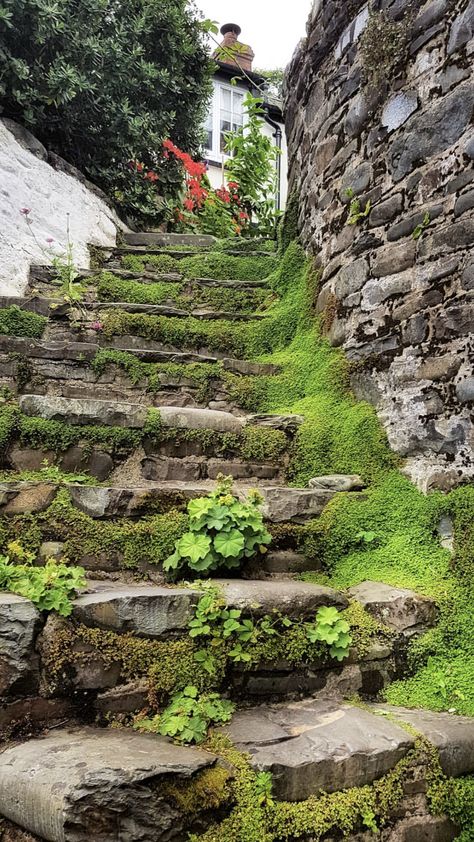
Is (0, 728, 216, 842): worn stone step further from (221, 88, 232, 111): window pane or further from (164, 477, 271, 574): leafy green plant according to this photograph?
(221, 88, 232, 111): window pane

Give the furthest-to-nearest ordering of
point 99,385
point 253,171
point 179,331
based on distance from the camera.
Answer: point 253,171, point 179,331, point 99,385

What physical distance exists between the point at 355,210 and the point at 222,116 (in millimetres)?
11338

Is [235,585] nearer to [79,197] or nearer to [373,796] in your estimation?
[373,796]

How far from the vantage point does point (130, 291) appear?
427 cm

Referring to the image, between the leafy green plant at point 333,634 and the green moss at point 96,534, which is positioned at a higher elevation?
the green moss at point 96,534

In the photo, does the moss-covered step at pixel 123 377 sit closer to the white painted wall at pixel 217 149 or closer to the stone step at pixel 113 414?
the stone step at pixel 113 414

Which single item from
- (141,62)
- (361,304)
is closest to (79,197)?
(141,62)

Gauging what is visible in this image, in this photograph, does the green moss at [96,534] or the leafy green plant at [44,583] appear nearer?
the leafy green plant at [44,583]

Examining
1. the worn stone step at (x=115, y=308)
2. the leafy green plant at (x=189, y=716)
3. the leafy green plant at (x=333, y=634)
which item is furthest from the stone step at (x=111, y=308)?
the leafy green plant at (x=189, y=716)

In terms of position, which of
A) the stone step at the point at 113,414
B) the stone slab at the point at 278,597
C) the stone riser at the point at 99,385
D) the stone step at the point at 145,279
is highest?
the stone step at the point at 145,279

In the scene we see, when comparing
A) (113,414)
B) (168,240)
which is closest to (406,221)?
(113,414)

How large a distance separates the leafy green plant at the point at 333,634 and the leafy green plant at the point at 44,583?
2.80 feet

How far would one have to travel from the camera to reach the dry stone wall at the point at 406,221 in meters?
2.50

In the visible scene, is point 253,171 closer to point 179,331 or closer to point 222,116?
point 179,331
